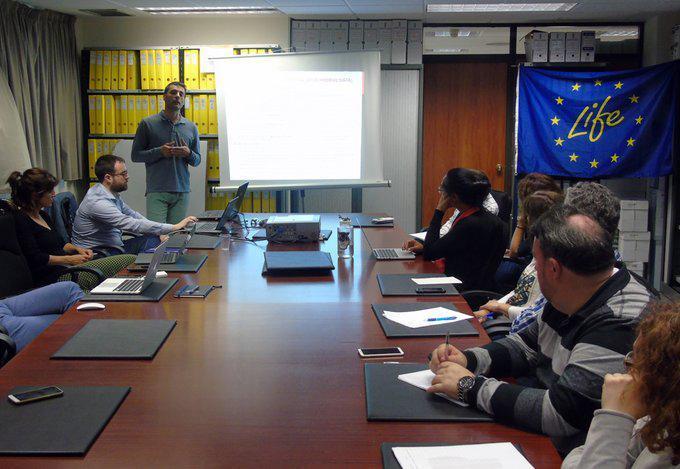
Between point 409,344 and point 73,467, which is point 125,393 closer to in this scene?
point 73,467

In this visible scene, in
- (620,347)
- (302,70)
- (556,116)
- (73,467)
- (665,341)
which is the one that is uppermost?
(302,70)

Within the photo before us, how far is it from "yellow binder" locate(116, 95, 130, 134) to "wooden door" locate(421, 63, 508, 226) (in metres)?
2.81

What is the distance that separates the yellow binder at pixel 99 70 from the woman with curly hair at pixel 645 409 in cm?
590

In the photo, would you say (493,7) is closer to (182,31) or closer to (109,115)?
(182,31)

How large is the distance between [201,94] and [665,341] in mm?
5582

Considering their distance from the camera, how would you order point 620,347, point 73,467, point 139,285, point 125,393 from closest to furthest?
point 73,467 → point 620,347 → point 125,393 → point 139,285

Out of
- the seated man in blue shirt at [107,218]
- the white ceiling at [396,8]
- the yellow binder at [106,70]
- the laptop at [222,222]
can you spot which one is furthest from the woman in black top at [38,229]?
the yellow binder at [106,70]

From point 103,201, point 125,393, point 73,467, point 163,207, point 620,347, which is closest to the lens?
point 73,467

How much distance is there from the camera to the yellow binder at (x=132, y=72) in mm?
6129

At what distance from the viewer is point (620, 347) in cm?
141

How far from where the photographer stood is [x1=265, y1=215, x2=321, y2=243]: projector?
3.79 m

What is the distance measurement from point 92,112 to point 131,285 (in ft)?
13.5

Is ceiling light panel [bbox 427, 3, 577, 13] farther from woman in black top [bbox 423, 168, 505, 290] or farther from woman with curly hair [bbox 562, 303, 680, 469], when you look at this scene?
woman with curly hair [bbox 562, 303, 680, 469]

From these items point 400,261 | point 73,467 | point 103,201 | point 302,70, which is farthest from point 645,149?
point 73,467
